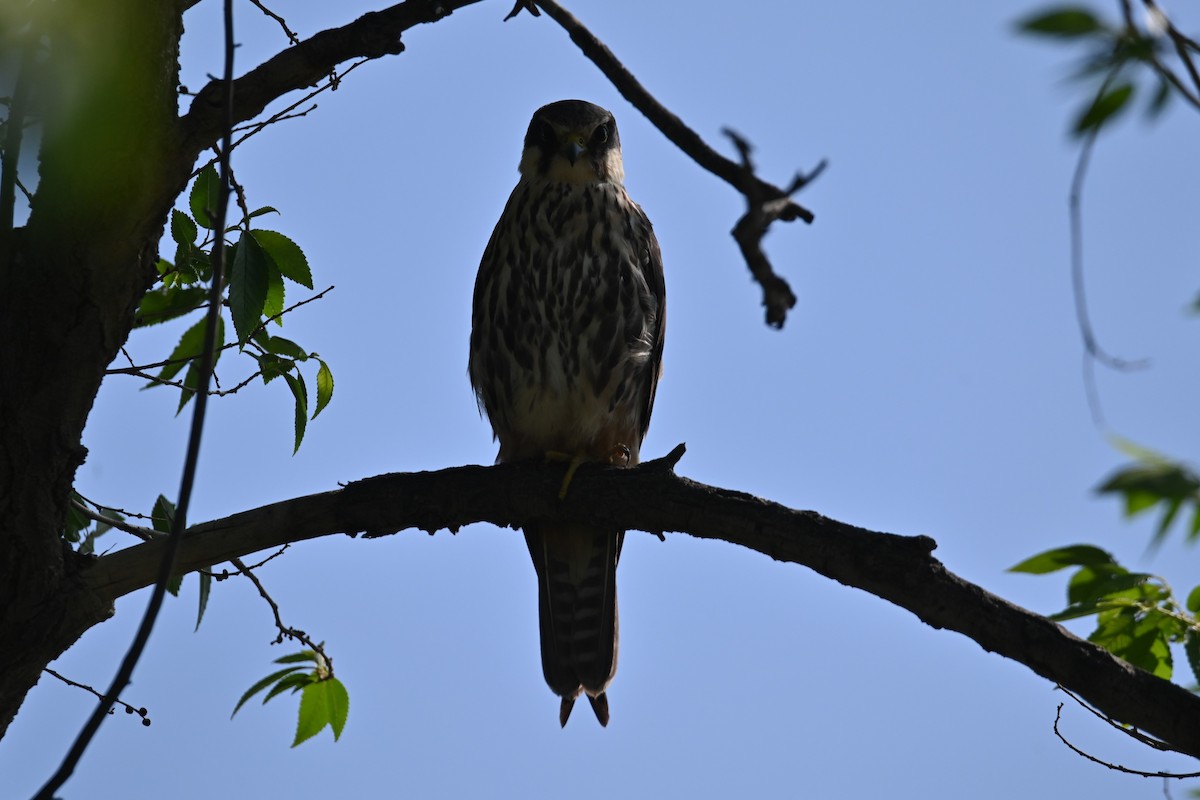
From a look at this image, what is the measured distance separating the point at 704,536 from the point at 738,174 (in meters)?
1.18

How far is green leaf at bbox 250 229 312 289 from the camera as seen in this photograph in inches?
116

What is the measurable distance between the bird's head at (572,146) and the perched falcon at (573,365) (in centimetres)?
6

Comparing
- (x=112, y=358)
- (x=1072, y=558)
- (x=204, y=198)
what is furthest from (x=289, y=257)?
(x=1072, y=558)

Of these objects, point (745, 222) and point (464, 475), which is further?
point (464, 475)

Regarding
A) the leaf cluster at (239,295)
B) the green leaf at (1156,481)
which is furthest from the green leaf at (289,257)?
the green leaf at (1156,481)

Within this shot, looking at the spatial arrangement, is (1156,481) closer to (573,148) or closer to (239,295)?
(239,295)

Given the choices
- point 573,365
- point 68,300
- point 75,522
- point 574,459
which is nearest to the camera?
Result: point 68,300

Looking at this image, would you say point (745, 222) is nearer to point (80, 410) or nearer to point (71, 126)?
point (71, 126)

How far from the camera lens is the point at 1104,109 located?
1.39 meters

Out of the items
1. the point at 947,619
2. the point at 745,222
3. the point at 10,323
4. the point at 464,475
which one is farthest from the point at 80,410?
the point at 947,619

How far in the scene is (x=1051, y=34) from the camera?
51.1 inches

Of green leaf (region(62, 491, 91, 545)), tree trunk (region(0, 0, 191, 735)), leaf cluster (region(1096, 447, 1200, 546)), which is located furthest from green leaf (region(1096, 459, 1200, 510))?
green leaf (region(62, 491, 91, 545))

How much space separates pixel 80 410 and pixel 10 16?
110 cm

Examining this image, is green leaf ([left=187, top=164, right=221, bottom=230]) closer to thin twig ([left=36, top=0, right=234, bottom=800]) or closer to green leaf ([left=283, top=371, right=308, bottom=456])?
green leaf ([left=283, top=371, right=308, bottom=456])
